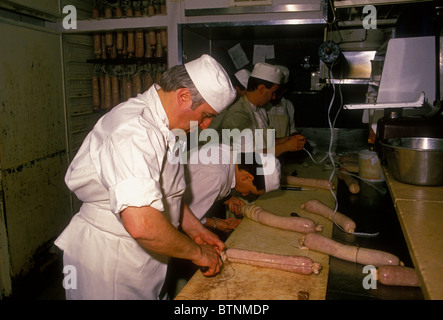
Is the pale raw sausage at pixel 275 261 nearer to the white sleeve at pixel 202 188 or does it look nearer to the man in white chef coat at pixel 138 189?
the man in white chef coat at pixel 138 189

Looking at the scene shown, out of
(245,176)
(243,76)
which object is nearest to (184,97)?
(245,176)

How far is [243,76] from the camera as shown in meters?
5.05

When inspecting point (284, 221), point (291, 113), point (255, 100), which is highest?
point (255, 100)

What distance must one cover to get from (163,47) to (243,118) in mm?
1311

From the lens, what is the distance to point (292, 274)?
189cm

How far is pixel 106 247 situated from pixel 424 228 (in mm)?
1609

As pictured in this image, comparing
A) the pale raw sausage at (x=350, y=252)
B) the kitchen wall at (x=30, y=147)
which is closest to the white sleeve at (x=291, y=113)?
the kitchen wall at (x=30, y=147)

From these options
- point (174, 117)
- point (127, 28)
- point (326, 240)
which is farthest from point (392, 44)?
point (127, 28)

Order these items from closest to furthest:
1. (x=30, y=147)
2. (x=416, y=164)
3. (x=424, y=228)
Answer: (x=424, y=228) < (x=416, y=164) < (x=30, y=147)

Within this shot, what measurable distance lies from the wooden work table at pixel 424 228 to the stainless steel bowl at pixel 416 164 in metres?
0.05

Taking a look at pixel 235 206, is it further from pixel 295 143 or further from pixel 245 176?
pixel 295 143

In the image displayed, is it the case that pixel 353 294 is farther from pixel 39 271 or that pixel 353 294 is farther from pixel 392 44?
pixel 39 271

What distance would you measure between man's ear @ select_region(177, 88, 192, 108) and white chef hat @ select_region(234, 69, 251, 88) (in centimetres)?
334

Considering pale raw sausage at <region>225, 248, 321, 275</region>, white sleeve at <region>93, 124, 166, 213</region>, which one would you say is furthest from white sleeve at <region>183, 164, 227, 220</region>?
white sleeve at <region>93, 124, 166, 213</region>
